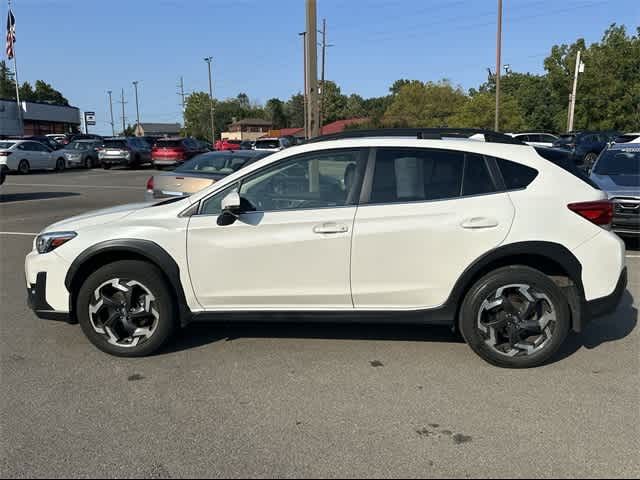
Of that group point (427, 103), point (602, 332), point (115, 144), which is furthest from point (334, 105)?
point (602, 332)

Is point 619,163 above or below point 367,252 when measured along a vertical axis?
above

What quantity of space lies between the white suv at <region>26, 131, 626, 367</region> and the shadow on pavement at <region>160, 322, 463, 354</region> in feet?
1.68

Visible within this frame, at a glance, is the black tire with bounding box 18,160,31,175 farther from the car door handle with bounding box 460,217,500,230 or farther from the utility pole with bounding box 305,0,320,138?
the car door handle with bounding box 460,217,500,230

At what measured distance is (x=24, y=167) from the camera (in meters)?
24.3

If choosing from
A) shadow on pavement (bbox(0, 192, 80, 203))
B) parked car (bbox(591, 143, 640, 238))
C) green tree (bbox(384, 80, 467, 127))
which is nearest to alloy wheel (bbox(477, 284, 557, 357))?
parked car (bbox(591, 143, 640, 238))

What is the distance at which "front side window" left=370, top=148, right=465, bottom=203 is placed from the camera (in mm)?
4172

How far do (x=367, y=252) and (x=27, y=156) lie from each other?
2442 cm

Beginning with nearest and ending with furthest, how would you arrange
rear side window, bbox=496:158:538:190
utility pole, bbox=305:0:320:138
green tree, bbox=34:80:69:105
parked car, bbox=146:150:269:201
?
rear side window, bbox=496:158:538:190 → parked car, bbox=146:150:269:201 → utility pole, bbox=305:0:320:138 → green tree, bbox=34:80:69:105

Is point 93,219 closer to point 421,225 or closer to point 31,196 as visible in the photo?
point 421,225

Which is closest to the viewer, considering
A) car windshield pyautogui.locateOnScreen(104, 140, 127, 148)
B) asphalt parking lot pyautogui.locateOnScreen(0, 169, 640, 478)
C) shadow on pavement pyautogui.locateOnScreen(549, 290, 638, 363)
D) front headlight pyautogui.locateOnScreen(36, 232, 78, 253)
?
asphalt parking lot pyautogui.locateOnScreen(0, 169, 640, 478)

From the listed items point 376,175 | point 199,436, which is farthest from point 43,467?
point 376,175

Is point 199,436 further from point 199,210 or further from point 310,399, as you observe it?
point 199,210

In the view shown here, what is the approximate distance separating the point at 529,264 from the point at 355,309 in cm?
136

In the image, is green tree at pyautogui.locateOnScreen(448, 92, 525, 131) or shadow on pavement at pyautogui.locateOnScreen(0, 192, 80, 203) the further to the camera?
green tree at pyautogui.locateOnScreen(448, 92, 525, 131)
